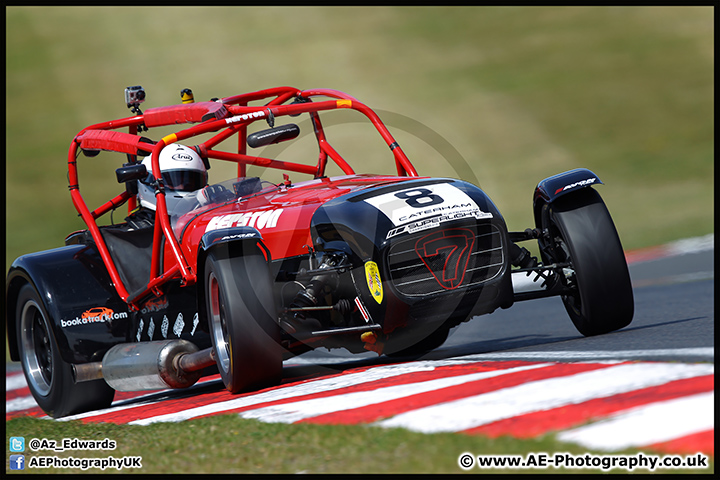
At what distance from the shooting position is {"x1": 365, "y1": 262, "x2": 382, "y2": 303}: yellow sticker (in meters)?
5.32

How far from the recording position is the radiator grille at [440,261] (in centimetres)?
536

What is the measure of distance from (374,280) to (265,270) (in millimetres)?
628

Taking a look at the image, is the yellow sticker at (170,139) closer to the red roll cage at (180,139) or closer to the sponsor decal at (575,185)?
the red roll cage at (180,139)

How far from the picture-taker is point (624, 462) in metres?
3.11

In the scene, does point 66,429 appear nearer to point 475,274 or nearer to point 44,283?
point 44,283

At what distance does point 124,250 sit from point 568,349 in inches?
133

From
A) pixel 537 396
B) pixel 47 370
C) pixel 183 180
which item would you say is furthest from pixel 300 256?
pixel 47 370

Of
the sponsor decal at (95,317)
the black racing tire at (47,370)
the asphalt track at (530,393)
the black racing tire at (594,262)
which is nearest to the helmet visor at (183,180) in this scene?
the sponsor decal at (95,317)

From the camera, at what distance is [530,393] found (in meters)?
4.14

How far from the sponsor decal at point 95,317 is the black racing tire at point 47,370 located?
0.57 feet

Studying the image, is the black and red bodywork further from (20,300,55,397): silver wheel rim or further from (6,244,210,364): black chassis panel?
(20,300,55,397): silver wheel rim

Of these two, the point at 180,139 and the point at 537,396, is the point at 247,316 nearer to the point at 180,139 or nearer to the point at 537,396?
the point at 180,139
